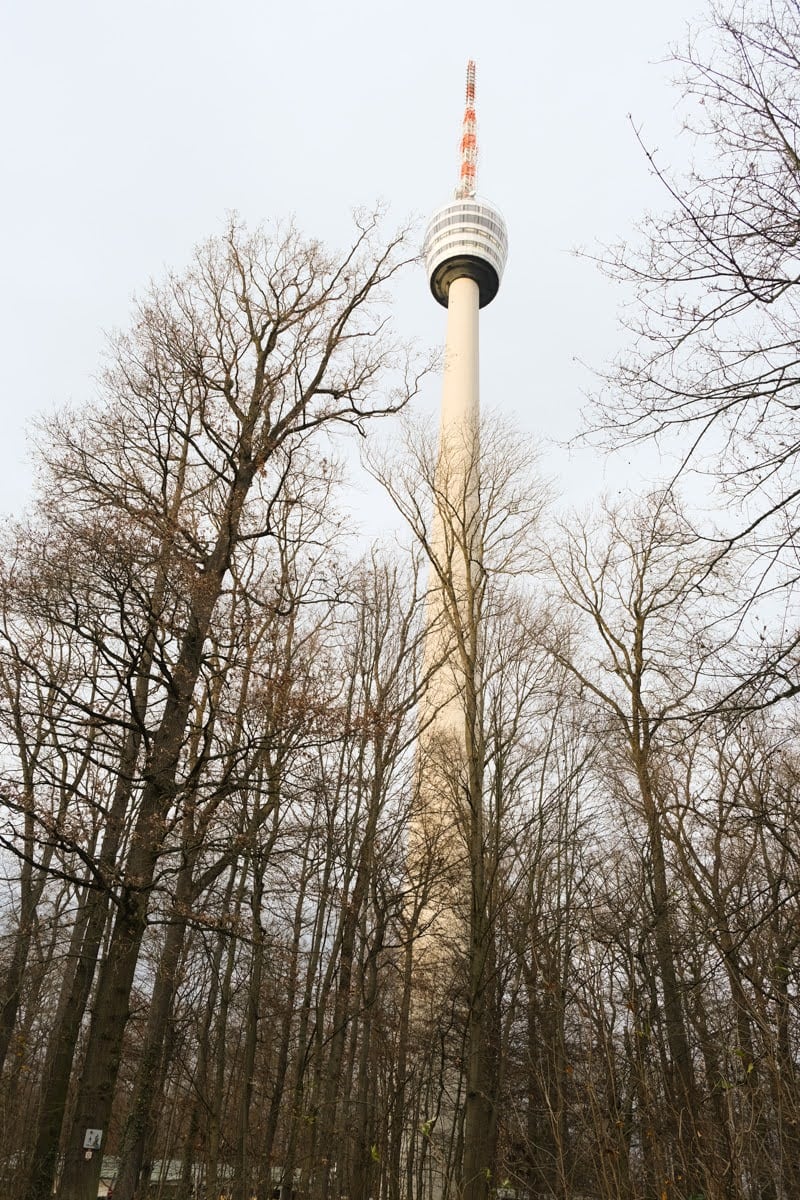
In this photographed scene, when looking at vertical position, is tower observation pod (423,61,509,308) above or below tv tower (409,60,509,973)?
above

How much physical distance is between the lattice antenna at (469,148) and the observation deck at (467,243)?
1584mm

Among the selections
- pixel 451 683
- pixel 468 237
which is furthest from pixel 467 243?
pixel 451 683

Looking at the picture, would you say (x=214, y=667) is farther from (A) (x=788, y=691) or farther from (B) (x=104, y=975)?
(A) (x=788, y=691)

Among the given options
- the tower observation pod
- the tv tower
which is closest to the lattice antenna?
the tower observation pod

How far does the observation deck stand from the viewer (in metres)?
51.9

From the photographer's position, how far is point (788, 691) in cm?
477

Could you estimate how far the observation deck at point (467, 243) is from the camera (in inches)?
2042

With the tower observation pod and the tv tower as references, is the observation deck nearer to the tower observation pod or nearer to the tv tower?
the tower observation pod

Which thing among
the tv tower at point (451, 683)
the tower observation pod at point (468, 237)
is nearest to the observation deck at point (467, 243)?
the tower observation pod at point (468, 237)

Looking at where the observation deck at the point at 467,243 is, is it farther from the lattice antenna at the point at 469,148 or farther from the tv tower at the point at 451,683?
the tv tower at the point at 451,683

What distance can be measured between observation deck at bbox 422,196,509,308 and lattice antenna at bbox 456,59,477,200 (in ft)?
5.20

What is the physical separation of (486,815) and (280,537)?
8.05 metres

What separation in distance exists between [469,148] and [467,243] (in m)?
6.54

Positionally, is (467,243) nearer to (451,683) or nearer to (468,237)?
(468,237)
